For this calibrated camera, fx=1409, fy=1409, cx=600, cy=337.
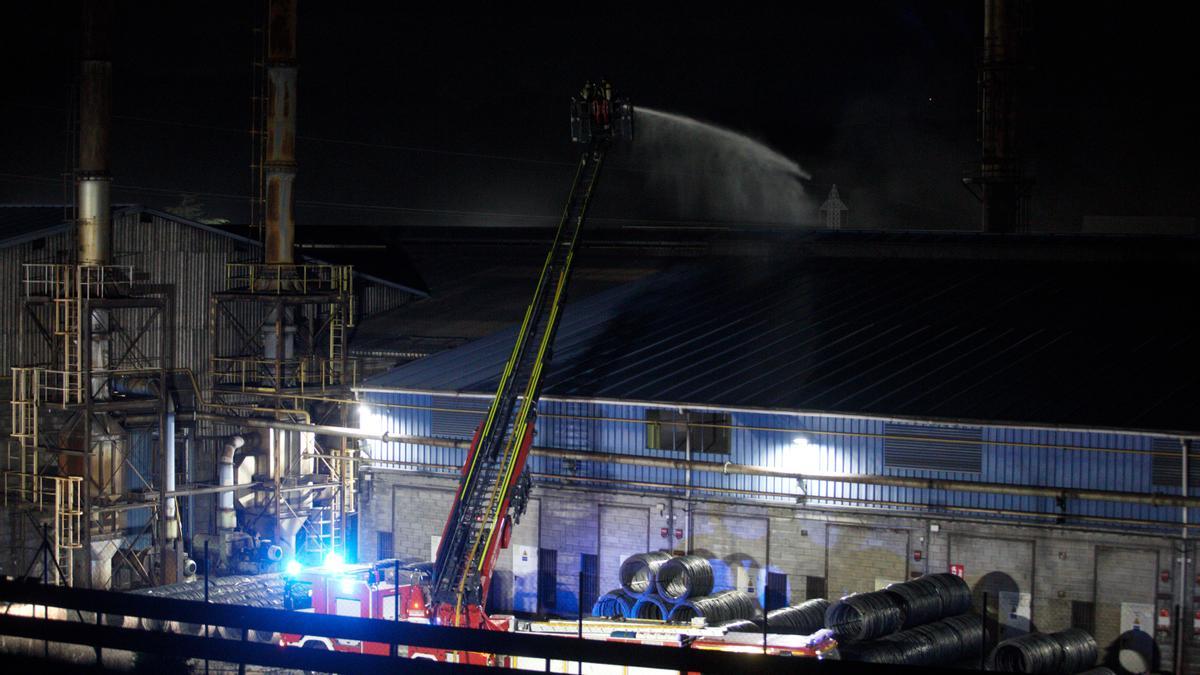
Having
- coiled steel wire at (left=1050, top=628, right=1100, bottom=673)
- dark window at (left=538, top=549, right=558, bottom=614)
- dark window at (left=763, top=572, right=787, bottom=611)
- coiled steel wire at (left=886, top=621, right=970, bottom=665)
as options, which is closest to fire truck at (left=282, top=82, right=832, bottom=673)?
coiled steel wire at (left=886, top=621, right=970, bottom=665)

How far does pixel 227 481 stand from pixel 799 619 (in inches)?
627

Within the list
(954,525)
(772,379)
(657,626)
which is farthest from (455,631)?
(772,379)

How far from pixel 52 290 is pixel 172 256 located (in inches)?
182

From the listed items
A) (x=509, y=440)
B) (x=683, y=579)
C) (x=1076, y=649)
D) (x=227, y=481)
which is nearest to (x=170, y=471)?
(x=227, y=481)

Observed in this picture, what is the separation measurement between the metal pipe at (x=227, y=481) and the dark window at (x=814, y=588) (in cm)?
1498

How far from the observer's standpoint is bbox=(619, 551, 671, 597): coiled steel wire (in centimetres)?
3005

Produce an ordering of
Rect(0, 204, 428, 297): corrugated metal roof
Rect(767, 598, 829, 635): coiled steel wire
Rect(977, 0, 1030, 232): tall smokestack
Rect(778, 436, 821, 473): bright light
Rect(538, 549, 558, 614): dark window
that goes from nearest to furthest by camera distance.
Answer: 1. Rect(767, 598, 829, 635): coiled steel wire
2. Rect(778, 436, 821, 473): bright light
3. Rect(538, 549, 558, 614): dark window
4. Rect(0, 204, 428, 297): corrugated metal roof
5. Rect(977, 0, 1030, 232): tall smokestack

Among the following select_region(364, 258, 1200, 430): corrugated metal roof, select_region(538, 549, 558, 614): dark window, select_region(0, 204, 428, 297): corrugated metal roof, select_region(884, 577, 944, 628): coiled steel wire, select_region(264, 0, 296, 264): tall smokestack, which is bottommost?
select_region(538, 549, 558, 614): dark window

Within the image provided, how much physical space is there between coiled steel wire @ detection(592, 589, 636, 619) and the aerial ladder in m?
2.60

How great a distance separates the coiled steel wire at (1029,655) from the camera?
2484 cm

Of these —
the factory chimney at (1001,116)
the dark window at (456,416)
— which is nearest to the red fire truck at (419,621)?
the dark window at (456,416)

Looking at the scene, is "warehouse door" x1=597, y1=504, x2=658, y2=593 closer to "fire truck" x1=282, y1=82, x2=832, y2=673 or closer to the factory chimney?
"fire truck" x1=282, y1=82, x2=832, y2=673

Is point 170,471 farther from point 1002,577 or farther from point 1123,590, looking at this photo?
point 1123,590

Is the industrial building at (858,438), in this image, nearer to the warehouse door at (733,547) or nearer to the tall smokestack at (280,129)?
the warehouse door at (733,547)
